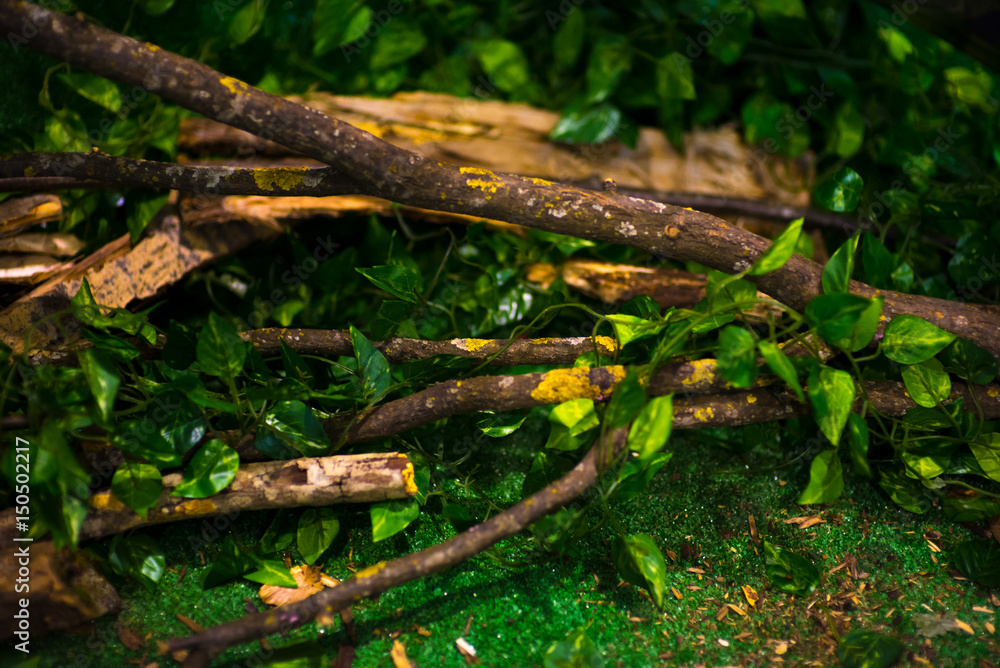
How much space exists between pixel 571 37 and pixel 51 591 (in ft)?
6.26

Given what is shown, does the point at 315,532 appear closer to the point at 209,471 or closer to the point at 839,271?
the point at 209,471

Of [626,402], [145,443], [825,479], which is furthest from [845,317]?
[145,443]

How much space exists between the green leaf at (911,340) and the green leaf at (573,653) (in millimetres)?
790

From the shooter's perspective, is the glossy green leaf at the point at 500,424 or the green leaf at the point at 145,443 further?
the glossy green leaf at the point at 500,424

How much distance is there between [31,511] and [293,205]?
89 centimetres

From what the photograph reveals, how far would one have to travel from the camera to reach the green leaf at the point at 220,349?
1026 mm

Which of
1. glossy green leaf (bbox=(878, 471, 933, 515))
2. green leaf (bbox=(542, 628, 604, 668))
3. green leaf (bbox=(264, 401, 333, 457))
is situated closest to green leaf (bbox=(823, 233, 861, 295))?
glossy green leaf (bbox=(878, 471, 933, 515))

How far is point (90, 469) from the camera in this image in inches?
41.4

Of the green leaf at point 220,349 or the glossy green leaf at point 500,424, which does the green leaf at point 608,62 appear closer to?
the glossy green leaf at point 500,424

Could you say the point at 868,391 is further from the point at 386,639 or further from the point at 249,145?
the point at 249,145

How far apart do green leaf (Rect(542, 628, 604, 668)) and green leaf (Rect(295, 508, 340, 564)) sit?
48 cm

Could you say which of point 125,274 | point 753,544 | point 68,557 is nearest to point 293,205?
point 125,274

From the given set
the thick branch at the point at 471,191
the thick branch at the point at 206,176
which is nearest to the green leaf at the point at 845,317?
the thick branch at the point at 471,191

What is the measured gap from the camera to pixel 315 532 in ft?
3.71
